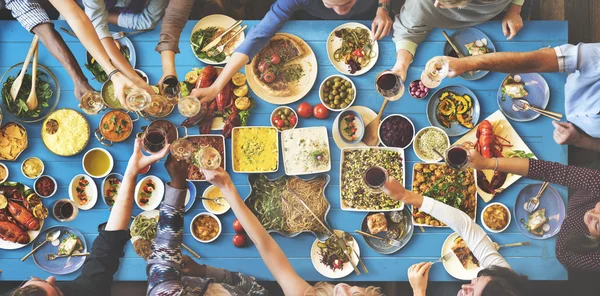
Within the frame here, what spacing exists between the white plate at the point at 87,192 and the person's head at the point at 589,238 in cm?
320

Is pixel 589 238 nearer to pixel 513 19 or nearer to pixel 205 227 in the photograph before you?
pixel 513 19

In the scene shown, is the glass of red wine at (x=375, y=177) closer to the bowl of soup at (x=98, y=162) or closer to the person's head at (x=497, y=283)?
the person's head at (x=497, y=283)

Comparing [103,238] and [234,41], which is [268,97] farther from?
[103,238]

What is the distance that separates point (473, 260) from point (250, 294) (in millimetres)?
1519

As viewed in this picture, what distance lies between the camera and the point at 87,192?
3.22 meters

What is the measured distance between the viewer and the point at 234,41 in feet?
10.4

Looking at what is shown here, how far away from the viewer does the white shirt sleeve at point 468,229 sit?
2.99 metres

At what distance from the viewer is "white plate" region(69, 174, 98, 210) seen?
3.19 metres

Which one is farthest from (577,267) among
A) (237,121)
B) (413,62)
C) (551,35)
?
(237,121)

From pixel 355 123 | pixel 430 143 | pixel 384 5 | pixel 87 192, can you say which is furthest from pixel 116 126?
pixel 430 143

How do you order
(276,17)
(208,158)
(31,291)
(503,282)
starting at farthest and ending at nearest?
(276,17), (208,158), (503,282), (31,291)

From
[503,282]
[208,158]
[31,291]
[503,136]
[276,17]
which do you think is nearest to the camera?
[31,291]

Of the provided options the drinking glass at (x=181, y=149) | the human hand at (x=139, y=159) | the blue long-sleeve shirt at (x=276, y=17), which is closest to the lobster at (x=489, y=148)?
the blue long-sleeve shirt at (x=276, y=17)

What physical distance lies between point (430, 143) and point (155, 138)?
183cm
